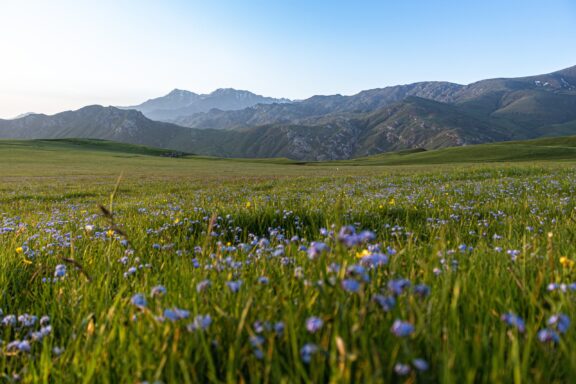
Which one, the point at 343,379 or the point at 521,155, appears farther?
the point at 521,155

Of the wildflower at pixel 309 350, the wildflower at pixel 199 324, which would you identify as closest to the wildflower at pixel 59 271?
the wildflower at pixel 199 324

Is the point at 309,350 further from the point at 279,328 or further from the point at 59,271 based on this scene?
the point at 59,271

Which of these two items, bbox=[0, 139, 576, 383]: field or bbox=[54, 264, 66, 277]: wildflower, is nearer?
bbox=[0, 139, 576, 383]: field

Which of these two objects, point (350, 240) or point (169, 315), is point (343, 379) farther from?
point (169, 315)

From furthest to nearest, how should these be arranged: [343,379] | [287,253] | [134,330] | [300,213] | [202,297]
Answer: [300,213] → [287,253] → [202,297] → [134,330] → [343,379]

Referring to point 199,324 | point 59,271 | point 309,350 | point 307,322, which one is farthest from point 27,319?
point 309,350

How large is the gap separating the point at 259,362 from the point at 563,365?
1.40m

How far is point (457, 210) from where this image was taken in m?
6.67

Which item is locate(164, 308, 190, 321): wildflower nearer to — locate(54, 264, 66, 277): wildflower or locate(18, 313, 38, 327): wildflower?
locate(18, 313, 38, 327): wildflower

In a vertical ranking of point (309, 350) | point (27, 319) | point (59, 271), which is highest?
point (309, 350)

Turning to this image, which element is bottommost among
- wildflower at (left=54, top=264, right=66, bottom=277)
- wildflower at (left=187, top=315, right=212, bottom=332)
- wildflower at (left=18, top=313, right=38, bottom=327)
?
wildflower at (left=18, top=313, right=38, bottom=327)

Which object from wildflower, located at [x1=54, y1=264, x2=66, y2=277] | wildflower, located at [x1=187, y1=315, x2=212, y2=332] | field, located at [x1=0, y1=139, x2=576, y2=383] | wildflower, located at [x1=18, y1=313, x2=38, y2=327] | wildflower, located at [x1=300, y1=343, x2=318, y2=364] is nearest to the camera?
wildflower, located at [x1=300, y1=343, x2=318, y2=364]

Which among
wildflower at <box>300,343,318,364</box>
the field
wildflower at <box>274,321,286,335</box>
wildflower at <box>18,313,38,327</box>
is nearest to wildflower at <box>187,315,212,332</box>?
the field

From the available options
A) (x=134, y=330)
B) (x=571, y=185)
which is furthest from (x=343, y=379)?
(x=571, y=185)
